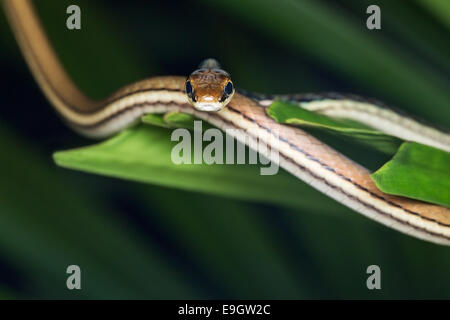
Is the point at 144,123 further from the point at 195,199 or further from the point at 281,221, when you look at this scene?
the point at 281,221

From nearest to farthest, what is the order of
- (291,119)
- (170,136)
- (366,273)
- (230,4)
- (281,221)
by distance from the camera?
(291,119) < (170,136) < (230,4) < (366,273) < (281,221)

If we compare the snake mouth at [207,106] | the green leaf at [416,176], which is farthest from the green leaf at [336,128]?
the snake mouth at [207,106]

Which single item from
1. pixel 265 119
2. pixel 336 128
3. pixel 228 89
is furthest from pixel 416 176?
pixel 228 89

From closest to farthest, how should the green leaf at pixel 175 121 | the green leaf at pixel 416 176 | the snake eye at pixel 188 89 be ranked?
the green leaf at pixel 416 176, the green leaf at pixel 175 121, the snake eye at pixel 188 89

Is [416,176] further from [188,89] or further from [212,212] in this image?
[212,212]

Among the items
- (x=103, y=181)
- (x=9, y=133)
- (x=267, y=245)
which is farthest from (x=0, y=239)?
(x=267, y=245)

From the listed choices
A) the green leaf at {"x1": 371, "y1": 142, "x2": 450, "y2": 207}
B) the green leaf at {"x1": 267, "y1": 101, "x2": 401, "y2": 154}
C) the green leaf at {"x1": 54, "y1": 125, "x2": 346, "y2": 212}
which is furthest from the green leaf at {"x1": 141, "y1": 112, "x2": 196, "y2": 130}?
the green leaf at {"x1": 371, "y1": 142, "x2": 450, "y2": 207}

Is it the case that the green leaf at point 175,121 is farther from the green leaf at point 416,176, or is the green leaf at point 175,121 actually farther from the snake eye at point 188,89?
the green leaf at point 416,176
